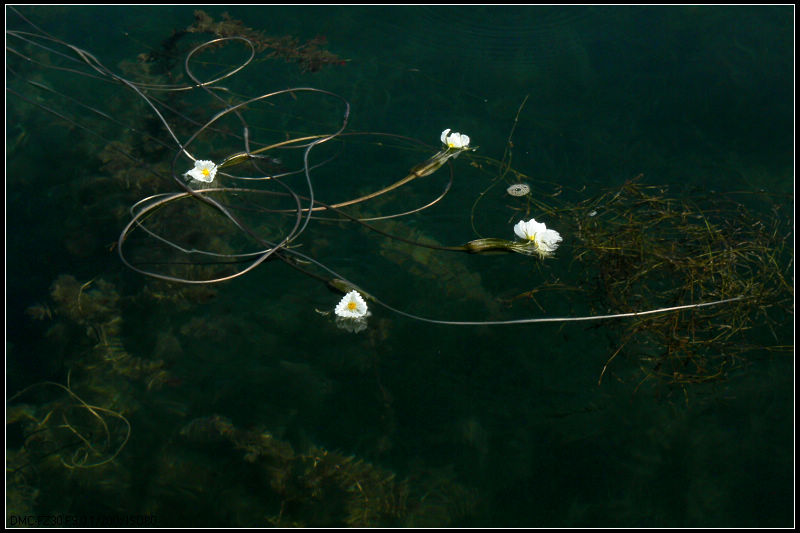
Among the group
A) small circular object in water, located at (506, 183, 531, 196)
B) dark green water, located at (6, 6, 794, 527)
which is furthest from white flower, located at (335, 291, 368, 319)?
small circular object in water, located at (506, 183, 531, 196)

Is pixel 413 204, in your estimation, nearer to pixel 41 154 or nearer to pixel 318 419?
pixel 318 419

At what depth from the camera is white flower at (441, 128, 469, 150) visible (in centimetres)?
268

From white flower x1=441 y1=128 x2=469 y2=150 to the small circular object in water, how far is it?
0.94 ft

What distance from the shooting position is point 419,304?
7.60ft

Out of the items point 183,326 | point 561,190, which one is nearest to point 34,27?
point 183,326

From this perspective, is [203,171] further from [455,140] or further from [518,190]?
[518,190]

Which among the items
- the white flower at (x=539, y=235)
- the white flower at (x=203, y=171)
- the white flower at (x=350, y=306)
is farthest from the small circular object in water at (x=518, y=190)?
the white flower at (x=203, y=171)

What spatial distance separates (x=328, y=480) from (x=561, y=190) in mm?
1474

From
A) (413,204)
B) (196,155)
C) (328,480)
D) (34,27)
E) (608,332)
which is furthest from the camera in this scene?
(34,27)

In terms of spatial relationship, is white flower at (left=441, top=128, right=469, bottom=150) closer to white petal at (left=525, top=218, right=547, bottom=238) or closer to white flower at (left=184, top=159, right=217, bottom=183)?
white petal at (left=525, top=218, right=547, bottom=238)

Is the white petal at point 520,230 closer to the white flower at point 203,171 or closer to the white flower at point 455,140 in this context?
the white flower at point 455,140

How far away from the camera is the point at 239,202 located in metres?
2.64

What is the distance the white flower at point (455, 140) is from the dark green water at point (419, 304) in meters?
0.10

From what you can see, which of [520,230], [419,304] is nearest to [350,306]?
[419,304]
